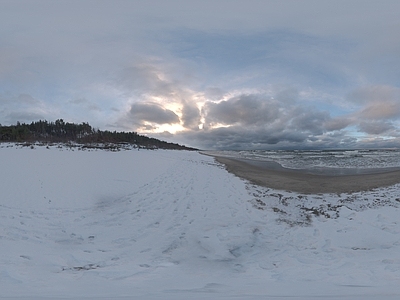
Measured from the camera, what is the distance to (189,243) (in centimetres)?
636

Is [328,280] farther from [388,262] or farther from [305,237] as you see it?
[305,237]

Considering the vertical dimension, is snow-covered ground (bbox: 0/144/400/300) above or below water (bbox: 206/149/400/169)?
below

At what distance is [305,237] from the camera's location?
22.0ft

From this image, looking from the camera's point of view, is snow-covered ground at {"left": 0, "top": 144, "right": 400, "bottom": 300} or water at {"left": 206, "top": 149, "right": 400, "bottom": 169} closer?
snow-covered ground at {"left": 0, "top": 144, "right": 400, "bottom": 300}

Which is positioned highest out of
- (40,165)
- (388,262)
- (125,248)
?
(40,165)

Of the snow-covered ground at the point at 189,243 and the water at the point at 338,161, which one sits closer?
the snow-covered ground at the point at 189,243

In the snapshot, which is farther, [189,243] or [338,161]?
[338,161]

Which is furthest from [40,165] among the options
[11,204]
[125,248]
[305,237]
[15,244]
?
[305,237]

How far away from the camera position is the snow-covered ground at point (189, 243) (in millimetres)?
3828

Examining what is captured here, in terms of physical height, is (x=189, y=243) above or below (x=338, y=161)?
below

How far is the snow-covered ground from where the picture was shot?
12.6ft

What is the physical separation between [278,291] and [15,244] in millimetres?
6110

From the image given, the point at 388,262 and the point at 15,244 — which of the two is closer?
the point at 388,262

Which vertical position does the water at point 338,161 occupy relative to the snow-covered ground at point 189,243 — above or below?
above
